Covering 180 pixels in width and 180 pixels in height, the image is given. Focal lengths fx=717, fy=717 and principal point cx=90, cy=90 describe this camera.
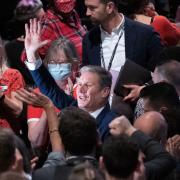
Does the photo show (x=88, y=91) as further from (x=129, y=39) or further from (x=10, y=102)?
(x=129, y=39)

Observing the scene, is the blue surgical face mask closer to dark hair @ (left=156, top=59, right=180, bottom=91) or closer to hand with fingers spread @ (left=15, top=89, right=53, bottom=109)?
dark hair @ (left=156, top=59, right=180, bottom=91)

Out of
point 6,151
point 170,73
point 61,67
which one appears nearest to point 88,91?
point 61,67

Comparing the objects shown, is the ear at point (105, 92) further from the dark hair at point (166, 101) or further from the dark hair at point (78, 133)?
the dark hair at point (78, 133)

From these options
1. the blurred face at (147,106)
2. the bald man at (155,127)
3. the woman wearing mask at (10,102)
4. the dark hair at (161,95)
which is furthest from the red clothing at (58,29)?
the bald man at (155,127)

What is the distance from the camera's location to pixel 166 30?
20.7 ft

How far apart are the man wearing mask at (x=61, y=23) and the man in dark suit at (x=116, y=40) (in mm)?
537

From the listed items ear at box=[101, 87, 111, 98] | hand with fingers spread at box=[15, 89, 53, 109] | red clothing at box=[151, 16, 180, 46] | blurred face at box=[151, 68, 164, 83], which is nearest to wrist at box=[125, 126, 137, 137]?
hand with fingers spread at box=[15, 89, 53, 109]

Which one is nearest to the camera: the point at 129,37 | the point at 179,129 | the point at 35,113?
the point at 179,129

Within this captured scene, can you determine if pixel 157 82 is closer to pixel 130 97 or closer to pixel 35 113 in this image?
pixel 130 97

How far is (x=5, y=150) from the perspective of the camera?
3496 mm

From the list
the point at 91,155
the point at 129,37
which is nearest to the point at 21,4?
the point at 129,37

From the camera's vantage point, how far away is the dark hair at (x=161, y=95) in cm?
459

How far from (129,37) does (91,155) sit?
7.02ft

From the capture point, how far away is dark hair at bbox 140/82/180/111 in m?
4.59
